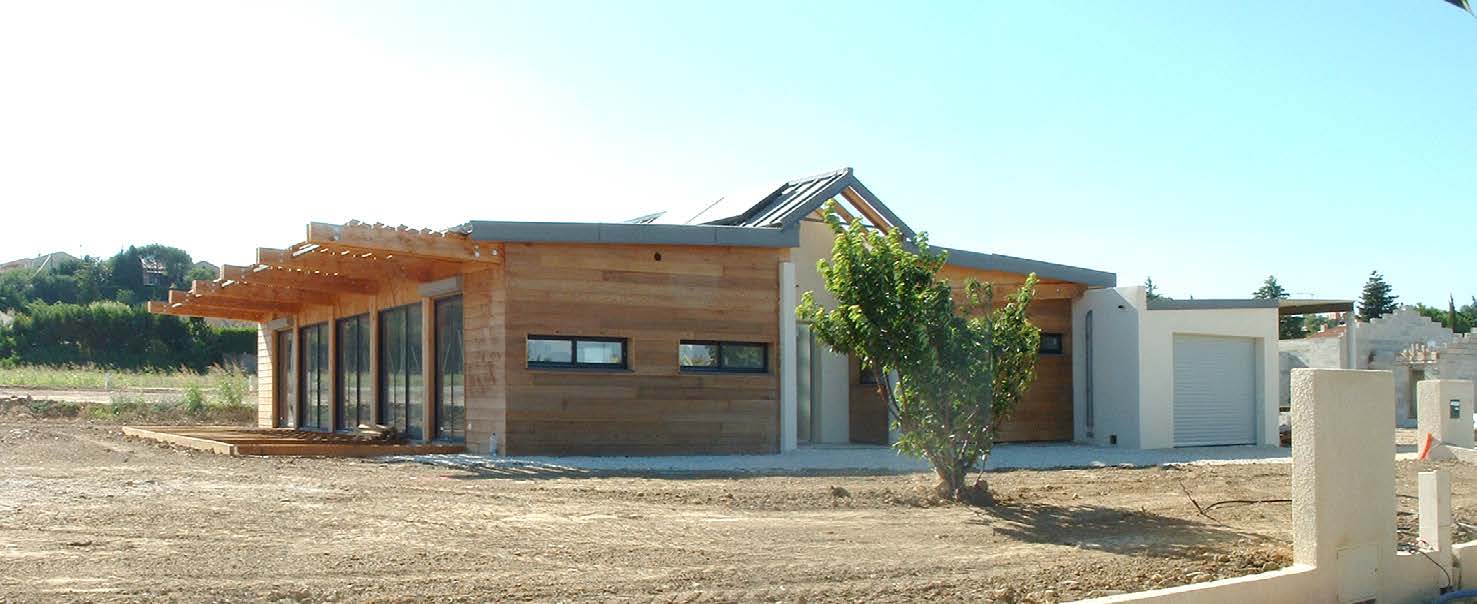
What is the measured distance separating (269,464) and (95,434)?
886cm

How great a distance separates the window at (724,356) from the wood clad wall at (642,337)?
13 cm

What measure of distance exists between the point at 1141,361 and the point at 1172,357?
77 centimetres

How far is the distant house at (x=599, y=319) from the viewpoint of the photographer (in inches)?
625

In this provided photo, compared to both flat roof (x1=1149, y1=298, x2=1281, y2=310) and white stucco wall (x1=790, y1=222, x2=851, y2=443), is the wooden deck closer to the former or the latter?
white stucco wall (x1=790, y1=222, x2=851, y2=443)

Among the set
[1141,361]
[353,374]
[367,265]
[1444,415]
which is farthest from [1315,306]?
[353,374]

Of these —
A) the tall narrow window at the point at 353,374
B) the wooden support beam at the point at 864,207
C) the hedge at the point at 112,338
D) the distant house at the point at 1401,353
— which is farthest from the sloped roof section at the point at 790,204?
the hedge at the point at 112,338

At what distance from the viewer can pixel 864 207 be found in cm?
1959

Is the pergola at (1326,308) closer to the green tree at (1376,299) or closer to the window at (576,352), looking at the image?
the window at (576,352)

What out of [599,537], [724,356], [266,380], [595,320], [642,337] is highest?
[595,320]

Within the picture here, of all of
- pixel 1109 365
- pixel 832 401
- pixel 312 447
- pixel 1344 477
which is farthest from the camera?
pixel 832 401

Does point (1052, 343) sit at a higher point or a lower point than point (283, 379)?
higher

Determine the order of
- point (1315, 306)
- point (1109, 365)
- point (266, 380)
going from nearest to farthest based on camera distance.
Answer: point (1109, 365)
point (1315, 306)
point (266, 380)

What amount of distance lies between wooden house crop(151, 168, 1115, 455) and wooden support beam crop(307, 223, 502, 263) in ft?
0.06

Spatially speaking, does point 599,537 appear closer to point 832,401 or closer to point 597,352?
point 597,352
